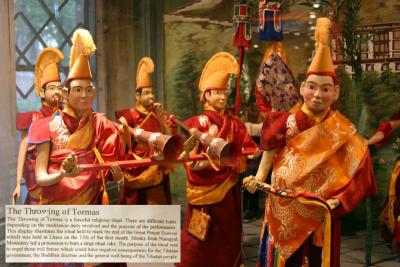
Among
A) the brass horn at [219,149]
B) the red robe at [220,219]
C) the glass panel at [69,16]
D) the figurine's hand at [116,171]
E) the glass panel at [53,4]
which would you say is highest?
the glass panel at [53,4]

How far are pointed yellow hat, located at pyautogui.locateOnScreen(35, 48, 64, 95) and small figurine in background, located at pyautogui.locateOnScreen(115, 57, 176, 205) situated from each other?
10.0 inches

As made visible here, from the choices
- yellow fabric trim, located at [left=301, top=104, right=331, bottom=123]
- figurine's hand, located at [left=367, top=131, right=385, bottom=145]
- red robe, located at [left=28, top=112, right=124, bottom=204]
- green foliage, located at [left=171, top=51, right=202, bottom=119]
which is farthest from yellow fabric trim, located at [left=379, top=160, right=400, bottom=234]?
red robe, located at [left=28, top=112, right=124, bottom=204]

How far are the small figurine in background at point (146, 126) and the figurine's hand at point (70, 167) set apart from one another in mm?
200

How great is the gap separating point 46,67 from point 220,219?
0.93m

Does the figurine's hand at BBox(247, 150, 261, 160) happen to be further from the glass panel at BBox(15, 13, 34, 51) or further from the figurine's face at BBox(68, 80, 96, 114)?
the glass panel at BBox(15, 13, 34, 51)

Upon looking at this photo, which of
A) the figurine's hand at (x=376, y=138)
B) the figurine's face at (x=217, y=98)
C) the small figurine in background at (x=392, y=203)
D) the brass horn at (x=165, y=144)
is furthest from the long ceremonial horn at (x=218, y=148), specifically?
the small figurine in background at (x=392, y=203)

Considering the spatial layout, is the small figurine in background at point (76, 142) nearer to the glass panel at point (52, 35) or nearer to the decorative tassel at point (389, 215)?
the glass panel at point (52, 35)

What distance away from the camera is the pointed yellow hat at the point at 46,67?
5.60 feet

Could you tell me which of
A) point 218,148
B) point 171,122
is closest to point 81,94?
point 171,122

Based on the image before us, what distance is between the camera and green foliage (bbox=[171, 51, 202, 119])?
1839 mm

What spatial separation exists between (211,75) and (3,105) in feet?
2.40

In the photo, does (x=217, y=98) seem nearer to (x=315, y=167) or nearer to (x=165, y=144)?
(x=165, y=144)

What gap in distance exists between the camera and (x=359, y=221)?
6.63 feet

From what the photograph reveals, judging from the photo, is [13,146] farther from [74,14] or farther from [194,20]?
[194,20]
